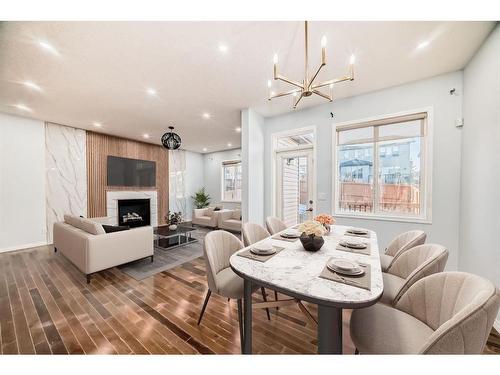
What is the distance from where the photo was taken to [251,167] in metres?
3.83

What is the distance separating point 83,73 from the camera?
254 centimetres

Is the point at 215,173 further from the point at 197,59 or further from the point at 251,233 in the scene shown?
the point at 251,233

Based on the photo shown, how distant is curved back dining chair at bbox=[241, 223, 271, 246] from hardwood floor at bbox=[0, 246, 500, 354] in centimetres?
73

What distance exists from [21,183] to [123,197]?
6.92 ft

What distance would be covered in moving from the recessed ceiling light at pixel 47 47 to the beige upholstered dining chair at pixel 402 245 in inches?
165

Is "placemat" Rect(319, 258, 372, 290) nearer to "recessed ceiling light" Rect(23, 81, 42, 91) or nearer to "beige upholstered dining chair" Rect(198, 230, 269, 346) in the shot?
"beige upholstered dining chair" Rect(198, 230, 269, 346)

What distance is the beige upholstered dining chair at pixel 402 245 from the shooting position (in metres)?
1.81

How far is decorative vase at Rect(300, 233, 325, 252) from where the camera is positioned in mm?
1546

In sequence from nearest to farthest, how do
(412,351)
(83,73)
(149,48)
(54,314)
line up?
1. (412,351)
2. (54,314)
3. (149,48)
4. (83,73)

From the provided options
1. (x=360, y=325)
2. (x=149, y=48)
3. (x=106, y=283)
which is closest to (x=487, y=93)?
(x=360, y=325)

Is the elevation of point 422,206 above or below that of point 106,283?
above

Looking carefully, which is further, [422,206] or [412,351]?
[422,206]

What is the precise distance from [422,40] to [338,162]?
1.83 metres
